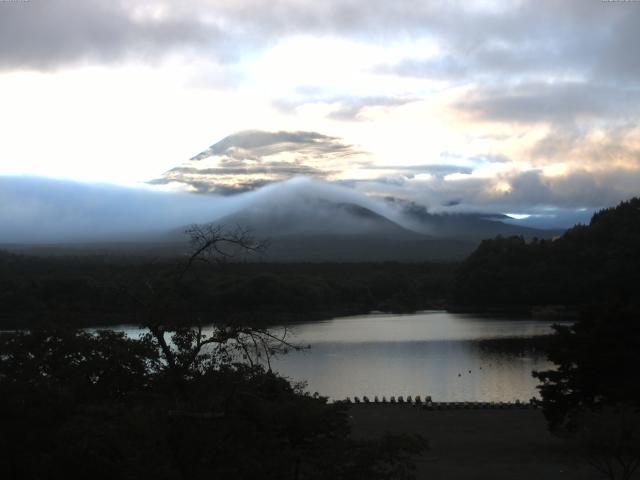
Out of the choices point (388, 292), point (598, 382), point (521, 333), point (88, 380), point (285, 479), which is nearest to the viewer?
point (285, 479)

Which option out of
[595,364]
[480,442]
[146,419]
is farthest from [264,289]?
[146,419]

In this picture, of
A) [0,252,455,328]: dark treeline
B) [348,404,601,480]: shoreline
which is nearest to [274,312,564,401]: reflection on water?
[348,404,601,480]: shoreline

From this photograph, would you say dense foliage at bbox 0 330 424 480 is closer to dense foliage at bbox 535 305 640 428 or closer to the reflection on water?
dense foliage at bbox 535 305 640 428

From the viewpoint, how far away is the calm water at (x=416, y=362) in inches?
1005

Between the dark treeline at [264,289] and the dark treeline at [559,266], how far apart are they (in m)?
4.90

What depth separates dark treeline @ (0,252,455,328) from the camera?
36.9 metres

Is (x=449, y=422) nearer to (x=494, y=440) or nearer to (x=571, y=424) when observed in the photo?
(x=494, y=440)

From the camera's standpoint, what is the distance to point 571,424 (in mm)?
14336

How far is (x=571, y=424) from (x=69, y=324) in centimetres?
901

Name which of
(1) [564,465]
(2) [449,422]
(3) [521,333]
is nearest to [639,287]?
(3) [521,333]

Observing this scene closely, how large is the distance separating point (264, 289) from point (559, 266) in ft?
72.1

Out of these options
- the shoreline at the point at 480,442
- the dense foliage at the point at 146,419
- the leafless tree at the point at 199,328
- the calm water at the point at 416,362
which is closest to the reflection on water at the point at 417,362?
the calm water at the point at 416,362

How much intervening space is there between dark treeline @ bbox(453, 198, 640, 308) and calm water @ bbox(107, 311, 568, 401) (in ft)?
37.1

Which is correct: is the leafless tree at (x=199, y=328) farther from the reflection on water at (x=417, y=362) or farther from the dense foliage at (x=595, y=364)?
the reflection on water at (x=417, y=362)
